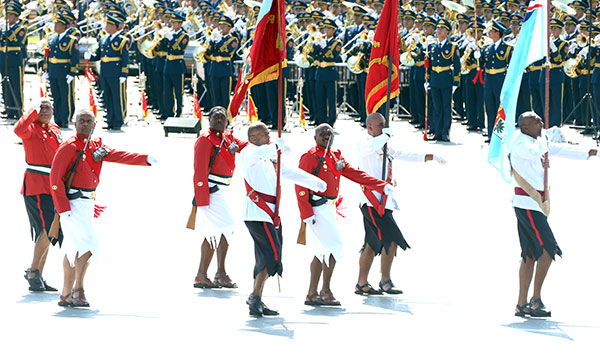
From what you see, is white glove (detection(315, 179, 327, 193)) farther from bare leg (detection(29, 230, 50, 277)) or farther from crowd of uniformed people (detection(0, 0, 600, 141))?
crowd of uniformed people (detection(0, 0, 600, 141))

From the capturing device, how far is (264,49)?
1045 cm

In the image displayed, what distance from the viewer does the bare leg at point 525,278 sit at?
32.5 ft

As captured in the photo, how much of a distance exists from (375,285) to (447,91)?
10.4m

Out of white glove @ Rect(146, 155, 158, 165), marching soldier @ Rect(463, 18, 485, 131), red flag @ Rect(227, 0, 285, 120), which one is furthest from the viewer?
marching soldier @ Rect(463, 18, 485, 131)

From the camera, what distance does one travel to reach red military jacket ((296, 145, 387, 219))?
33.0ft

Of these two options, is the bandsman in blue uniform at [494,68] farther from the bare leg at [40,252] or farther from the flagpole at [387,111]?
the bare leg at [40,252]

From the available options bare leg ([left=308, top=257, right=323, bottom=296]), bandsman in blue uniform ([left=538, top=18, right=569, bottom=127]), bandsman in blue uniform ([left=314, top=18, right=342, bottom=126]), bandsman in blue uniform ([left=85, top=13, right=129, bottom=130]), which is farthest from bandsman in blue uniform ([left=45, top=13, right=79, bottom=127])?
bare leg ([left=308, top=257, right=323, bottom=296])

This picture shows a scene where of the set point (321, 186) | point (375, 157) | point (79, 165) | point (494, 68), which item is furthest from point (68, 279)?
point (494, 68)

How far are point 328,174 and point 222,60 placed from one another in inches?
524

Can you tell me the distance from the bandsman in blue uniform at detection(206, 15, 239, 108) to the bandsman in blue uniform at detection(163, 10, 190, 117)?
1.83ft

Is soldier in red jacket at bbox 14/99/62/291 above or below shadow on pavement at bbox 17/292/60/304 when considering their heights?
above

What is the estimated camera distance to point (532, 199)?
985cm

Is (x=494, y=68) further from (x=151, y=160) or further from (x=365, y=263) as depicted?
(x=151, y=160)

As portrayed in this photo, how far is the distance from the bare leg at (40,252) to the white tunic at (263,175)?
2024 millimetres
